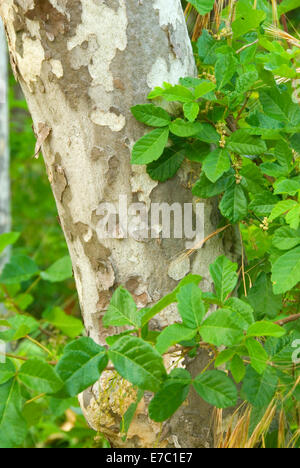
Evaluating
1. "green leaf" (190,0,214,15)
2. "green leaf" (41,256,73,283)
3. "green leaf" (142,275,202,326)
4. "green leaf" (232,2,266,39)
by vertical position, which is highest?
"green leaf" (190,0,214,15)

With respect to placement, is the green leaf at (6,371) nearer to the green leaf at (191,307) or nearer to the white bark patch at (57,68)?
the green leaf at (191,307)

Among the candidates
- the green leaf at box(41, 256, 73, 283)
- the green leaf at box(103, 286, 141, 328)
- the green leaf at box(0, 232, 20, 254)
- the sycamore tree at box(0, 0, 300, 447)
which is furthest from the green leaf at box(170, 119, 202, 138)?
the green leaf at box(41, 256, 73, 283)

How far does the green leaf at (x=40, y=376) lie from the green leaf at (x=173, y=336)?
171mm

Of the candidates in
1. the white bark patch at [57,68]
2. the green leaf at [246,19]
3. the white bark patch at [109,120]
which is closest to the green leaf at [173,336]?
the white bark patch at [109,120]

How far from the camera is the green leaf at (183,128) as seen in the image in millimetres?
991

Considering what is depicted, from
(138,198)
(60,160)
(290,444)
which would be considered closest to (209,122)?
(138,198)

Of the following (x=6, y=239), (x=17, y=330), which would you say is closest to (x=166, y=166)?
(x=17, y=330)

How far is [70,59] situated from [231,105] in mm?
340

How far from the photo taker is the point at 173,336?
0.82 m

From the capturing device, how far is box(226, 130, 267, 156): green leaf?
1007 millimetres

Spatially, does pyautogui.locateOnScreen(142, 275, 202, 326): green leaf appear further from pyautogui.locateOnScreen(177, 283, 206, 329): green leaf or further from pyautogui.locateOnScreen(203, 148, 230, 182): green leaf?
pyautogui.locateOnScreen(203, 148, 230, 182): green leaf

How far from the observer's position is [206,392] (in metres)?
0.84

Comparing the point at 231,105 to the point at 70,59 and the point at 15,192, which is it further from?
the point at 15,192

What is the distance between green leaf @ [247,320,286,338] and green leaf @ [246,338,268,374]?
0.02 m
